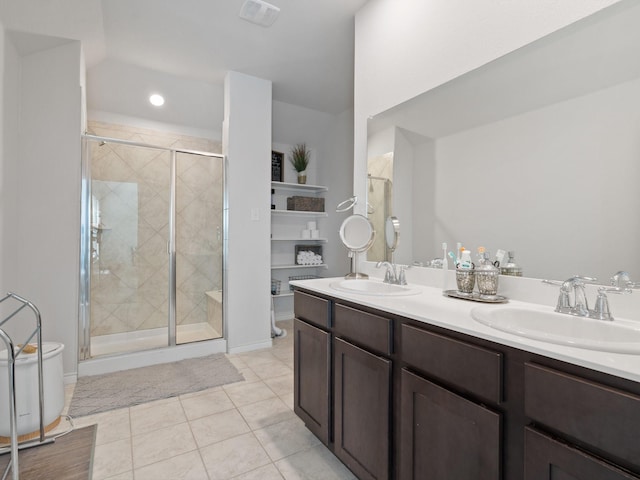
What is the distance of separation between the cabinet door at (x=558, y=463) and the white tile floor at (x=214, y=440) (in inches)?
39.7

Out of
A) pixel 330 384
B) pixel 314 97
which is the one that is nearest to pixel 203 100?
pixel 314 97

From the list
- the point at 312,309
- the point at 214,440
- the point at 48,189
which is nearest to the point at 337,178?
the point at 312,309

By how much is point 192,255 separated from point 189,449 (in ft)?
6.07

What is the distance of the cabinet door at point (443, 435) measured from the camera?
91 cm

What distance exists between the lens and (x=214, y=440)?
1.83 metres

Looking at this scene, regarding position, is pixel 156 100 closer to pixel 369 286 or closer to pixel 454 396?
pixel 369 286

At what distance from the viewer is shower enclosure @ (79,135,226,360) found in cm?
274

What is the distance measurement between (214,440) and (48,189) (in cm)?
209

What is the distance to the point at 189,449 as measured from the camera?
5.73 ft

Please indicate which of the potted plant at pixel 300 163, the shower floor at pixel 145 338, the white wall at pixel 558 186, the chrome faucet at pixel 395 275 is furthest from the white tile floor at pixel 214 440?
the potted plant at pixel 300 163

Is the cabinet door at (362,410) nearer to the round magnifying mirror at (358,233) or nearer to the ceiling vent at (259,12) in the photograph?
the round magnifying mirror at (358,233)

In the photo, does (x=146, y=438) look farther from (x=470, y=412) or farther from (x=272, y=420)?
(x=470, y=412)

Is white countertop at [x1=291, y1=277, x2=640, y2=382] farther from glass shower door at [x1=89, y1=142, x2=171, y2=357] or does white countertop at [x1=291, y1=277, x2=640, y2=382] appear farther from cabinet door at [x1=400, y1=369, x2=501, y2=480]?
glass shower door at [x1=89, y1=142, x2=171, y2=357]

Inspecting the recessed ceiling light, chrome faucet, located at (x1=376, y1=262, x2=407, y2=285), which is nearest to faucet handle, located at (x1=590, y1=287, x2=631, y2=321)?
chrome faucet, located at (x1=376, y1=262, x2=407, y2=285)
